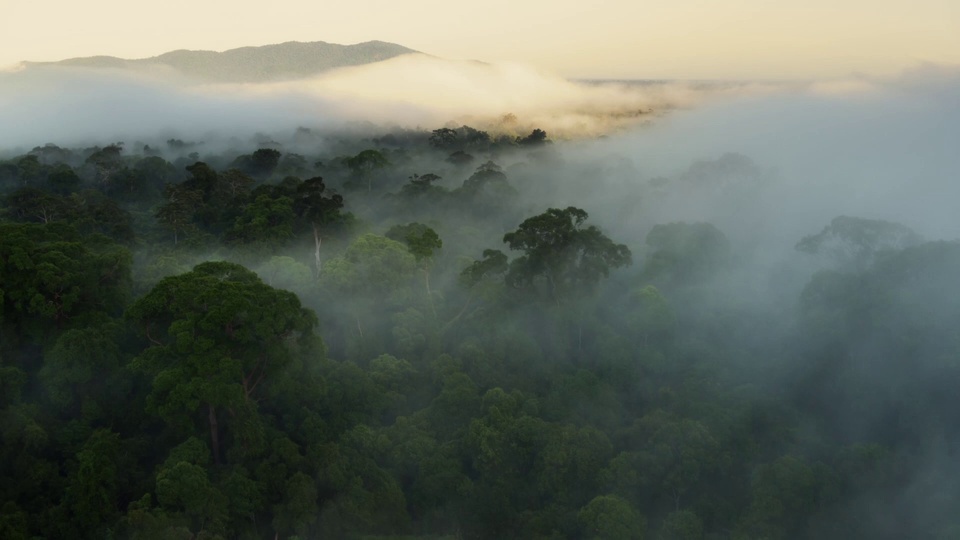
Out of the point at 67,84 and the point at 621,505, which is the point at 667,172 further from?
the point at 67,84

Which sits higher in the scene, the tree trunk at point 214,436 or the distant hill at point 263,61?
the distant hill at point 263,61

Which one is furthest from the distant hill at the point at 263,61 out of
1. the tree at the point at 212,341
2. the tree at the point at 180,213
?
the tree at the point at 212,341

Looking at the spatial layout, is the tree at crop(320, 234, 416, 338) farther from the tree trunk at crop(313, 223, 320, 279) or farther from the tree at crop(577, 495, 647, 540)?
the tree at crop(577, 495, 647, 540)

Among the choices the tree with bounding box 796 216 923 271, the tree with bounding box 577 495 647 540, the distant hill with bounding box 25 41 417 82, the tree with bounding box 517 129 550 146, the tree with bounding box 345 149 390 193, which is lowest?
the tree with bounding box 577 495 647 540

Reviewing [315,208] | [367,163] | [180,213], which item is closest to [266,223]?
[315,208]

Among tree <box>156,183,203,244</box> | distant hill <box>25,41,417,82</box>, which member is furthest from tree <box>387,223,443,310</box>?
distant hill <box>25,41,417,82</box>

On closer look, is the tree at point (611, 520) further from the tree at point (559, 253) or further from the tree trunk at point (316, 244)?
the tree trunk at point (316, 244)
